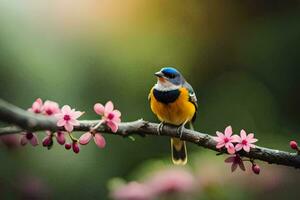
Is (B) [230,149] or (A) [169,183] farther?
(A) [169,183]

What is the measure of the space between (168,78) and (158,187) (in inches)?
18.5

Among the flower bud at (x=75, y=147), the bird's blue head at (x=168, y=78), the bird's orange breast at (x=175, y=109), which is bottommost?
the flower bud at (x=75, y=147)

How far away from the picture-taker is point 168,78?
2.27 metres

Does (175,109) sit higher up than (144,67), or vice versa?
(144,67)

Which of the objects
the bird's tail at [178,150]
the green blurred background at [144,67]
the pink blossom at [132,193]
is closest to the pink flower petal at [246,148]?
the pink blossom at [132,193]

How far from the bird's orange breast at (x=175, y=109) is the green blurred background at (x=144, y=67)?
2.97 ft

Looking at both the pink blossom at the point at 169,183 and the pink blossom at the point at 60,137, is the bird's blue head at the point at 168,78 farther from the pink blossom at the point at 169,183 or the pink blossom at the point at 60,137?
the pink blossom at the point at 60,137

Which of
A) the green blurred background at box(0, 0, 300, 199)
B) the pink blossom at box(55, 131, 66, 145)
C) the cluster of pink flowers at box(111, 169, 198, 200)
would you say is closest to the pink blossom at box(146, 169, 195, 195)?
the cluster of pink flowers at box(111, 169, 198, 200)

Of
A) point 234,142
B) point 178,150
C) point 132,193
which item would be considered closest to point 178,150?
point 178,150

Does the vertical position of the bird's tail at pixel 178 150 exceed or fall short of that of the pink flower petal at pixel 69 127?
it exceeds it

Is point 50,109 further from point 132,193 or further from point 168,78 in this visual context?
point 132,193

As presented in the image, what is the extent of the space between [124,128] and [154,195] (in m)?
0.91

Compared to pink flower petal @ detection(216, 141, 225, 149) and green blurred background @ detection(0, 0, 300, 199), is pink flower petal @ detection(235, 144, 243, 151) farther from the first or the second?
green blurred background @ detection(0, 0, 300, 199)

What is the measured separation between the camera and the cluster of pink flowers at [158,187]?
94.6 inches
